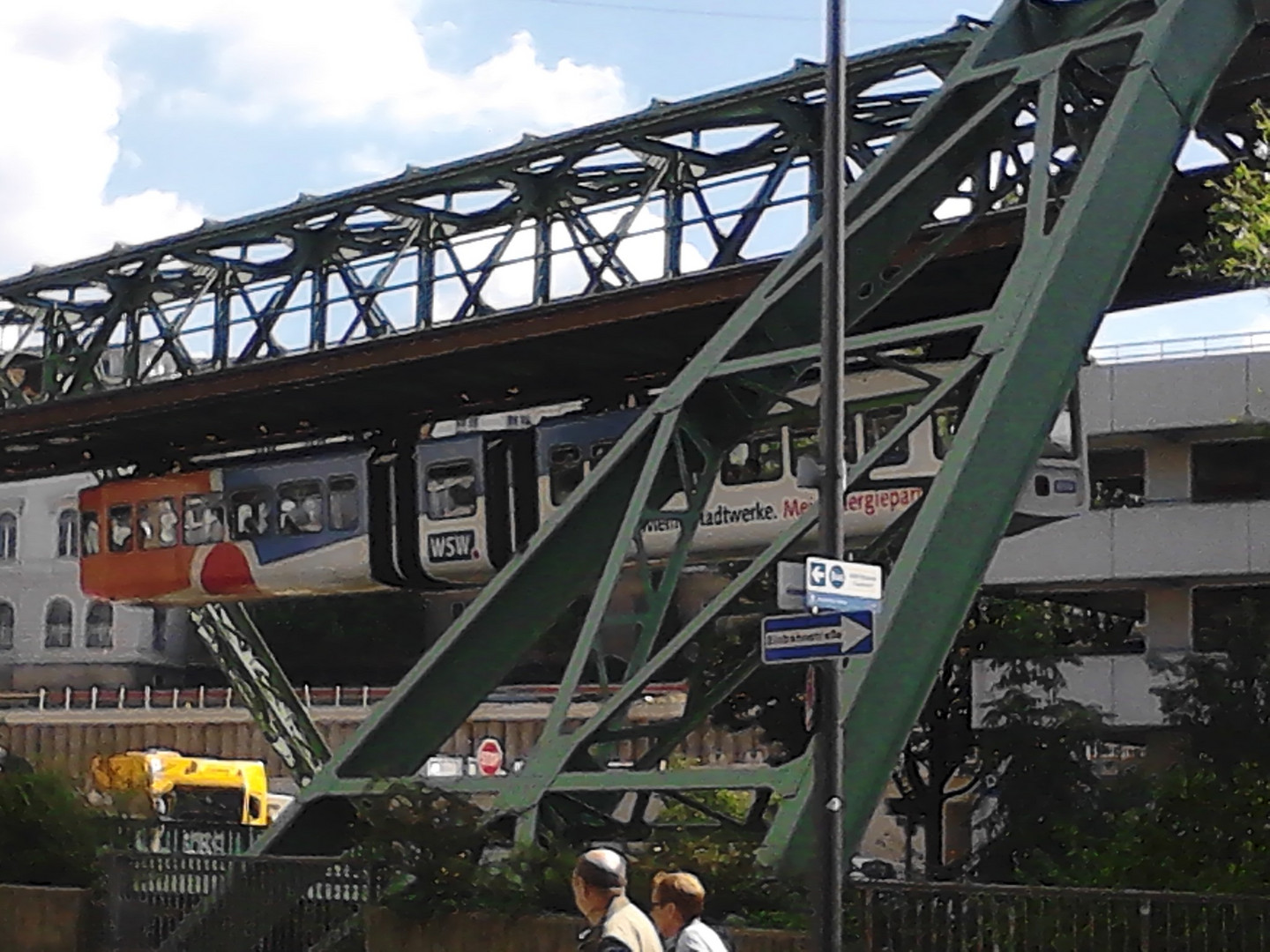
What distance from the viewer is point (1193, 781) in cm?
1589

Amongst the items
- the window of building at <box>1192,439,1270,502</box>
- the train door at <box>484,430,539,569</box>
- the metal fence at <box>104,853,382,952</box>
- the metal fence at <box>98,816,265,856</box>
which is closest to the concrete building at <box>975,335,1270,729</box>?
the window of building at <box>1192,439,1270,502</box>

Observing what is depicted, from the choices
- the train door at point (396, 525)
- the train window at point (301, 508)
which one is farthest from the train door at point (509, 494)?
the train window at point (301, 508)

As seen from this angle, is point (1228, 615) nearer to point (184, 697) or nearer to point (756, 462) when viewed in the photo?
point (756, 462)

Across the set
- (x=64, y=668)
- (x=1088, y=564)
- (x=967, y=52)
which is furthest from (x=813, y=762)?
(x=64, y=668)

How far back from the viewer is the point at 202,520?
33.2 meters

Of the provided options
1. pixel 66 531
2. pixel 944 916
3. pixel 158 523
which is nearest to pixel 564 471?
pixel 158 523

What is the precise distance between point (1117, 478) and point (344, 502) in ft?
62.4

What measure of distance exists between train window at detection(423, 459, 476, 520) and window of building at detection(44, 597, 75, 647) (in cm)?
6219

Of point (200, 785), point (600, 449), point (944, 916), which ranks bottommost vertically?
point (200, 785)

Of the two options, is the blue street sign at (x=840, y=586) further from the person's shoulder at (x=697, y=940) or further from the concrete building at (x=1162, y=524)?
the concrete building at (x=1162, y=524)

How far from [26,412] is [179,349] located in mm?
2961

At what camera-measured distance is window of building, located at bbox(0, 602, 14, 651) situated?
289 ft

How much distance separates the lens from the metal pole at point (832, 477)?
12430mm

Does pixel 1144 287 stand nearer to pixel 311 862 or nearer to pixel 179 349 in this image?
pixel 311 862
